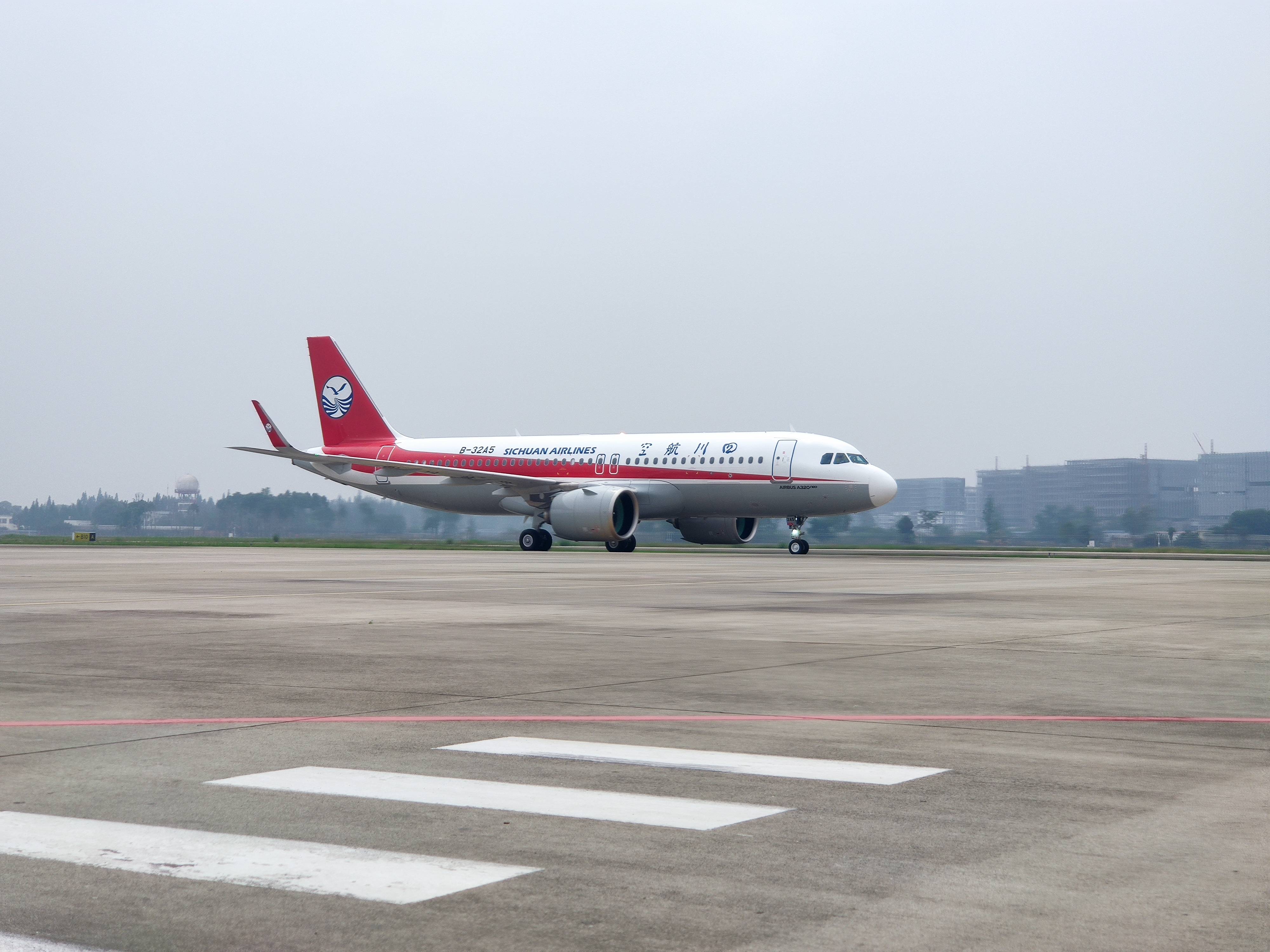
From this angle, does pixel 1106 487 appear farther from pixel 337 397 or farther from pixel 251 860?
pixel 251 860

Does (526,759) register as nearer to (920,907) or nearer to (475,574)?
(920,907)

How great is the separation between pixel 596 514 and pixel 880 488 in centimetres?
Answer: 828

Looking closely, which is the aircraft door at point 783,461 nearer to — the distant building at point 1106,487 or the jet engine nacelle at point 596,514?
the jet engine nacelle at point 596,514

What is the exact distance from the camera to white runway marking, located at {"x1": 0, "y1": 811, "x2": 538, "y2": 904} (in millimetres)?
4141

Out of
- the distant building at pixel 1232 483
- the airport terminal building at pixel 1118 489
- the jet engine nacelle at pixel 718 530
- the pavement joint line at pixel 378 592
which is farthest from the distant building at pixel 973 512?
the pavement joint line at pixel 378 592

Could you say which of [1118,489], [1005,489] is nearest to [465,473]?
[1118,489]

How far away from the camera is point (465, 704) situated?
8.07 metres

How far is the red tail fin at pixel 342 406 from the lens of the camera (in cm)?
4888

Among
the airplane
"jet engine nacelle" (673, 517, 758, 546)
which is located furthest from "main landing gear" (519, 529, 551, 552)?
"jet engine nacelle" (673, 517, 758, 546)

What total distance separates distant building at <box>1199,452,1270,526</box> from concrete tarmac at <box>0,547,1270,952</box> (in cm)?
11193

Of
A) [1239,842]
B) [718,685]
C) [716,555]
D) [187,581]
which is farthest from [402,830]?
[716,555]

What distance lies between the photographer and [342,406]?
4934 centimetres

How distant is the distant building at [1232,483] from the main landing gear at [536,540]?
86.8 metres

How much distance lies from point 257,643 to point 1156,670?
741 centimetres
